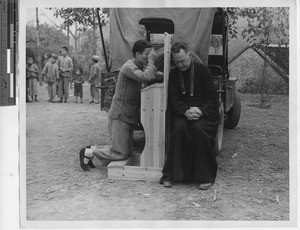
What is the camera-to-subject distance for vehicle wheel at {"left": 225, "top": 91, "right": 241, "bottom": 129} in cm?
211

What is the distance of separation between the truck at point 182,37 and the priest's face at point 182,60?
44 millimetres

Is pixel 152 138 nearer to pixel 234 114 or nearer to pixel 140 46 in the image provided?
pixel 140 46

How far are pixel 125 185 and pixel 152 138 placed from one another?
200 millimetres

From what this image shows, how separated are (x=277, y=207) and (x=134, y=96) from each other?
26.2 inches

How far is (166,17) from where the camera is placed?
71.4 inches

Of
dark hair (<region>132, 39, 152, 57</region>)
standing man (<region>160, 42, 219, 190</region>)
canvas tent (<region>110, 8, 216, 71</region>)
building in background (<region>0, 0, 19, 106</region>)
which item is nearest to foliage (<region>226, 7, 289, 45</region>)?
canvas tent (<region>110, 8, 216, 71</region>)

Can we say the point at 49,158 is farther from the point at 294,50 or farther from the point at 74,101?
the point at 294,50

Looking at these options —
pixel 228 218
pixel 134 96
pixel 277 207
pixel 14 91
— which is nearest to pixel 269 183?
pixel 277 207

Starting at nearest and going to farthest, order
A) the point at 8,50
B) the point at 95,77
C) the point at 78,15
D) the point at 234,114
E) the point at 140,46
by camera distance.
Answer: the point at 8,50 < the point at 78,15 < the point at 140,46 < the point at 95,77 < the point at 234,114

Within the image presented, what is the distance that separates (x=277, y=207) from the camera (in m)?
1.67

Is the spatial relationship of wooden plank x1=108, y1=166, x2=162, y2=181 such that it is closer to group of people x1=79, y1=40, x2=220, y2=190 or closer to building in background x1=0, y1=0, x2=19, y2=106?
group of people x1=79, y1=40, x2=220, y2=190

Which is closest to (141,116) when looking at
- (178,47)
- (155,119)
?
(155,119)

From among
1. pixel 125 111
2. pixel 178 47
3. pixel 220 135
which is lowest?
pixel 220 135

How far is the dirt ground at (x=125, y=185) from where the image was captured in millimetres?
1657
